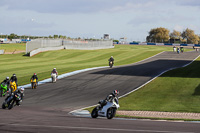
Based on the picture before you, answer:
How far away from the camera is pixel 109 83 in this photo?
33.4m

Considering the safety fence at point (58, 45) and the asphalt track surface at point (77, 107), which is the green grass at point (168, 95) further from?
the safety fence at point (58, 45)

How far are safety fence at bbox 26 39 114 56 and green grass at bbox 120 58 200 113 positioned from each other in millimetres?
41579

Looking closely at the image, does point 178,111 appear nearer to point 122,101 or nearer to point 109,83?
point 122,101

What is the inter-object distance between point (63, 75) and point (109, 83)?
24.6 ft

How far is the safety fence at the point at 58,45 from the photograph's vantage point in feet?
245

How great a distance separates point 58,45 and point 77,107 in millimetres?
62803

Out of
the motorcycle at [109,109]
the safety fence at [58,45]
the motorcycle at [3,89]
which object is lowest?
the motorcycle at [3,89]

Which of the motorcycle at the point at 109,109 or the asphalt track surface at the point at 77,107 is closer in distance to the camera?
the asphalt track surface at the point at 77,107

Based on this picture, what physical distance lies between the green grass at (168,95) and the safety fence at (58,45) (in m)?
41.6

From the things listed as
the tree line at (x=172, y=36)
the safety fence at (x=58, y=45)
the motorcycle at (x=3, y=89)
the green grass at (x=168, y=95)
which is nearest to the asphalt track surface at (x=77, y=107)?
the motorcycle at (x=3, y=89)

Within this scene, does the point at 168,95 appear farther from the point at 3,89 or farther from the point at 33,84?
the point at 3,89

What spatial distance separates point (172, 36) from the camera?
189m

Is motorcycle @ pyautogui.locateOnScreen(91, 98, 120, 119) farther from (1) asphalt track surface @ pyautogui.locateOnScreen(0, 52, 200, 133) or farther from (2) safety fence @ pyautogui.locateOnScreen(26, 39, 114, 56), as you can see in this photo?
(2) safety fence @ pyautogui.locateOnScreen(26, 39, 114, 56)

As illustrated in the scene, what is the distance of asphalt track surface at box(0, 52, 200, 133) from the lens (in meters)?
13.5
